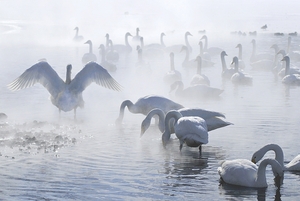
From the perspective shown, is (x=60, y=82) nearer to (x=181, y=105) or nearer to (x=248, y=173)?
(x=181, y=105)

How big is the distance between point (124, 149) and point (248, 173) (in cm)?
312

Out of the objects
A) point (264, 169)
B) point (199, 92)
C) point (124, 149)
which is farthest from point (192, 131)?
point (199, 92)

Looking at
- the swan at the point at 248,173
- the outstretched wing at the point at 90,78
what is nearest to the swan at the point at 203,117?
the swan at the point at 248,173

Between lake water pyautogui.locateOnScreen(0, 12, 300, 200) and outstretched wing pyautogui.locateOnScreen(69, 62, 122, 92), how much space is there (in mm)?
689

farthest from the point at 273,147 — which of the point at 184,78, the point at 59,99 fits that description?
the point at 184,78

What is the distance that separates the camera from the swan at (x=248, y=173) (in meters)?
8.95

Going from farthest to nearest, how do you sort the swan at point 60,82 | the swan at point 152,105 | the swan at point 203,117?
the swan at point 60,82
the swan at point 152,105
the swan at point 203,117

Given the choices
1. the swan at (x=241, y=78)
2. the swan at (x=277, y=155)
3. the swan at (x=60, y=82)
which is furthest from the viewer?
the swan at (x=241, y=78)

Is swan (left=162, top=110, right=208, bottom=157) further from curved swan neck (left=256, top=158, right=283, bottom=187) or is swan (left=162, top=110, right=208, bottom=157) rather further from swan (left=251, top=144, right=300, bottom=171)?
curved swan neck (left=256, top=158, right=283, bottom=187)

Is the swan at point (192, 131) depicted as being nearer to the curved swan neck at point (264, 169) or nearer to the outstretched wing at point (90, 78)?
the curved swan neck at point (264, 169)

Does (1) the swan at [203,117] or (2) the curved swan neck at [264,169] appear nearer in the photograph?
(2) the curved swan neck at [264,169]

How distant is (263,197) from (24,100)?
1041 cm

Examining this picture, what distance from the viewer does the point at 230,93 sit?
63.3 feet

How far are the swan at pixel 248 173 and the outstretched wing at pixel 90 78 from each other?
22.8ft
